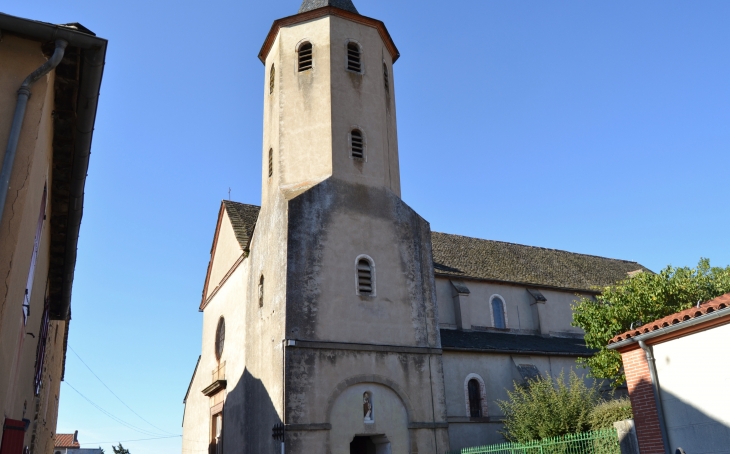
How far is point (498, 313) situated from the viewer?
90.0ft

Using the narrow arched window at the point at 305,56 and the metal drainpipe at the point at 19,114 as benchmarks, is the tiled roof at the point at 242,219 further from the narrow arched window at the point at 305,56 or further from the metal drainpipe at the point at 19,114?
the metal drainpipe at the point at 19,114

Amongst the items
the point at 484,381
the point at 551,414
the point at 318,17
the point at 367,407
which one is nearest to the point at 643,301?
the point at 551,414

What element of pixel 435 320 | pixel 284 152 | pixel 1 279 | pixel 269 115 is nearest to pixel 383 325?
pixel 435 320

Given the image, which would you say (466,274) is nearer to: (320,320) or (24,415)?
(320,320)

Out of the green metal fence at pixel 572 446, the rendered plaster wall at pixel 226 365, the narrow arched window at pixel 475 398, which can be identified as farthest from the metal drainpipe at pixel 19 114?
the narrow arched window at pixel 475 398

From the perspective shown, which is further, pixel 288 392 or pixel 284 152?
pixel 284 152

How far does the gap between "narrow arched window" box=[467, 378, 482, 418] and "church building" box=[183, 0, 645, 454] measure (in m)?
0.05

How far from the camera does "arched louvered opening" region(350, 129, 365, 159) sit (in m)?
20.7

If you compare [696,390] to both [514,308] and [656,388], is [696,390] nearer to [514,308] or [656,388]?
[656,388]

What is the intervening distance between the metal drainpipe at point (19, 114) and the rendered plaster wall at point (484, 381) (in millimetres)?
17696

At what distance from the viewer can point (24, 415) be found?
36.2ft

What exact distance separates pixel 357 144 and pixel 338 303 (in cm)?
565

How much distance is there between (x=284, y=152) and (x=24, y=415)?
11774mm

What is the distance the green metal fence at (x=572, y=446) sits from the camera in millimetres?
13766
